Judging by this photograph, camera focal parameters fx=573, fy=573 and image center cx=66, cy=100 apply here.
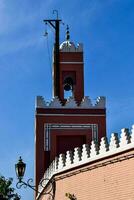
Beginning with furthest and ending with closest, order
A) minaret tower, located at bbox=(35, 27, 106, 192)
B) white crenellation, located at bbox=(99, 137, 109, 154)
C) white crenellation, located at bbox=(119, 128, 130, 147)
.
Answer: minaret tower, located at bbox=(35, 27, 106, 192), white crenellation, located at bbox=(99, 137, 109, 154), white crenellation, located at bbox=(119, 128, 130, 147)

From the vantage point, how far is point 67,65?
3192 cm

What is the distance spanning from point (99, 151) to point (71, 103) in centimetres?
1296

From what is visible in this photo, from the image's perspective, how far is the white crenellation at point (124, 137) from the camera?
14664mm

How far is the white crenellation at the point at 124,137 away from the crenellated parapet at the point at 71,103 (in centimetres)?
1447

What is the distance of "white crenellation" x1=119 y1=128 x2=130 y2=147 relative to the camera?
14.7 metres

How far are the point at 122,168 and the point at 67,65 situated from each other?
1741 cm

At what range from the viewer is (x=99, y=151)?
16.7m

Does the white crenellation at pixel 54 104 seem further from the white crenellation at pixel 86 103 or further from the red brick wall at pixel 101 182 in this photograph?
the red brick wall at pixel 101 182

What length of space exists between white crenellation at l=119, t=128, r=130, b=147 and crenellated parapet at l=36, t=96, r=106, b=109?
14472mm

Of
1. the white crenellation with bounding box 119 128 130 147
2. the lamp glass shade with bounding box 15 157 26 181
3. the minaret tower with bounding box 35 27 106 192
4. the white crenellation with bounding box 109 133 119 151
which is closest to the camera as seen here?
the white crenellation with bounding box 119 128 130 147

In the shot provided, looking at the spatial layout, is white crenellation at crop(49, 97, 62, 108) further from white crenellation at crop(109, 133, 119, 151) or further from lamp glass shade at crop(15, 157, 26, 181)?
white crenellation at crop(109, 133, 119, 151)

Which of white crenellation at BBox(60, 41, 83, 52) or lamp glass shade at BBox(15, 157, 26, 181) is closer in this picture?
lamp glass shade at BBox(15, 157, 26, 181)

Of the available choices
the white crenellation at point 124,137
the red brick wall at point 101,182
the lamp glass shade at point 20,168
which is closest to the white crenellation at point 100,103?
the red brick wall at point 101,182

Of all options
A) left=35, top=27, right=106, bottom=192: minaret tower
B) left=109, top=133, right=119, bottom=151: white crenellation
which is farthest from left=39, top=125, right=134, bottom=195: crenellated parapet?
left=35, top=27, right=106, bottom=192: minaret tower
